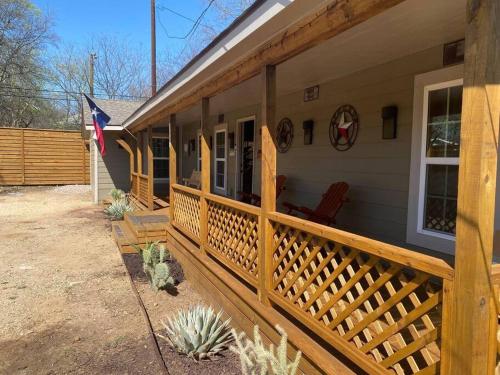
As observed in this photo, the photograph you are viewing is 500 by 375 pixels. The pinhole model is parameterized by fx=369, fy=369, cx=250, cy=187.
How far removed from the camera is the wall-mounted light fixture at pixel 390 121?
3730 millimetres

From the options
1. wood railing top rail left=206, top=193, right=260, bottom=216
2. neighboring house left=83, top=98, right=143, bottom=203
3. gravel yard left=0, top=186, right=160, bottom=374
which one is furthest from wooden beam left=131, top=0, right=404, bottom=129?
neighboring house left=83, top=98, right=143, bottom=203

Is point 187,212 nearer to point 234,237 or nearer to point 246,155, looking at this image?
point 234,237

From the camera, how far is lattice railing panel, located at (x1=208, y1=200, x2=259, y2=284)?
315cm

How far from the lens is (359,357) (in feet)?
6.13

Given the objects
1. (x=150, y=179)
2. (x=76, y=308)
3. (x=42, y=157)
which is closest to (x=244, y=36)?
(x=76, y=308)

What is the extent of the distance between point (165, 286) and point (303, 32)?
10.7 feet

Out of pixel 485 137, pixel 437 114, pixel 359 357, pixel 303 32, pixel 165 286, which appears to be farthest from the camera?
pixel 165 286

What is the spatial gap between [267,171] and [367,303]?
3.88ft

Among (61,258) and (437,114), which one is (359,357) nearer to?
(437,114)

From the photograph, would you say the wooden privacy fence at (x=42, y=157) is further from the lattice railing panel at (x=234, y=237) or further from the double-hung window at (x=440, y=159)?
the double-hung window at (x=440, y=159)

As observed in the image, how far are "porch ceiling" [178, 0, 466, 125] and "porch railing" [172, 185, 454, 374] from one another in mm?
1574

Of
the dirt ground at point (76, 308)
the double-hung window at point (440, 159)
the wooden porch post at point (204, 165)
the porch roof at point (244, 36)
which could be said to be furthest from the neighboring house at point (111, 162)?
the double-hung window at point (440, 159)

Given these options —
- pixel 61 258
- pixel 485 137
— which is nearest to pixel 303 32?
pixel 485 137

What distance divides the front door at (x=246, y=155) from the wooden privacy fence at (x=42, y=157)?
38.4 feet
